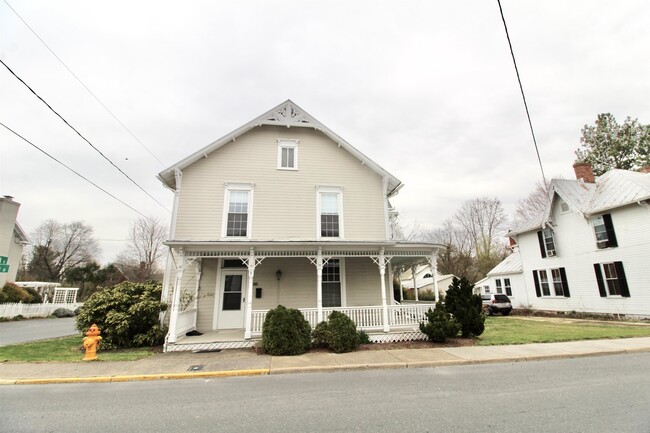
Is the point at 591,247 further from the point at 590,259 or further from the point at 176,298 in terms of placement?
the point at 176,298

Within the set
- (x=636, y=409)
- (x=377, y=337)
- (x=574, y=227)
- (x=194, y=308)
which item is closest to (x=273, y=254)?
(x=194, y=308)

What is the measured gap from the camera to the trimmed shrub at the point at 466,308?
1050cm

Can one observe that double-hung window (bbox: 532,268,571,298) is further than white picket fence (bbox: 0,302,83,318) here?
No

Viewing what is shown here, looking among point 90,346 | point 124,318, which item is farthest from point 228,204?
point 90,346

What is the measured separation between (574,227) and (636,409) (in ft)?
57.3

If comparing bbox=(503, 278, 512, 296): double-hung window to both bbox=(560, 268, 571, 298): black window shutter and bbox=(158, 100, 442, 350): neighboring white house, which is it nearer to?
bbox=(560, 268, 571, 298): black window shutter

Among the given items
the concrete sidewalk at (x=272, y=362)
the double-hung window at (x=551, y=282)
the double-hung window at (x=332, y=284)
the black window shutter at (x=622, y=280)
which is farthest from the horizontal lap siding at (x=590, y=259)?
the double-hung window at (x=332, y=284)

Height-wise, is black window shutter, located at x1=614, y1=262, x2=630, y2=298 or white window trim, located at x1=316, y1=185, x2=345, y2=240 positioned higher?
white window trim, located at x1=316, y1=185, x2=345, y2=240

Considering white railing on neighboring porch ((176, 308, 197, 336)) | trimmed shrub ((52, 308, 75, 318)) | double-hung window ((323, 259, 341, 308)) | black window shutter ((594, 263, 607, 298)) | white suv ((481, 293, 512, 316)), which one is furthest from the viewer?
trimmed shrub ((52, 308, 75, 318))

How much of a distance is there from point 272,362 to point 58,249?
5235 cm

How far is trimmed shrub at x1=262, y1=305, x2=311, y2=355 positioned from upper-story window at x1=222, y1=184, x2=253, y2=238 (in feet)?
13.2

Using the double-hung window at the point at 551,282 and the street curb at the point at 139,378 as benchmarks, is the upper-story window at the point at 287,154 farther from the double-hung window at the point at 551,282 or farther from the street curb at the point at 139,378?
the double-hung window at the point at 551,282

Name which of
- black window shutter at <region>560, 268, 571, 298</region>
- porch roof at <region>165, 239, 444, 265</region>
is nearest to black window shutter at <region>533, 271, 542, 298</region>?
black window shutter at <region>560, 268, 571, 298</region>

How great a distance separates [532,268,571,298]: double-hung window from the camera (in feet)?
62.3
